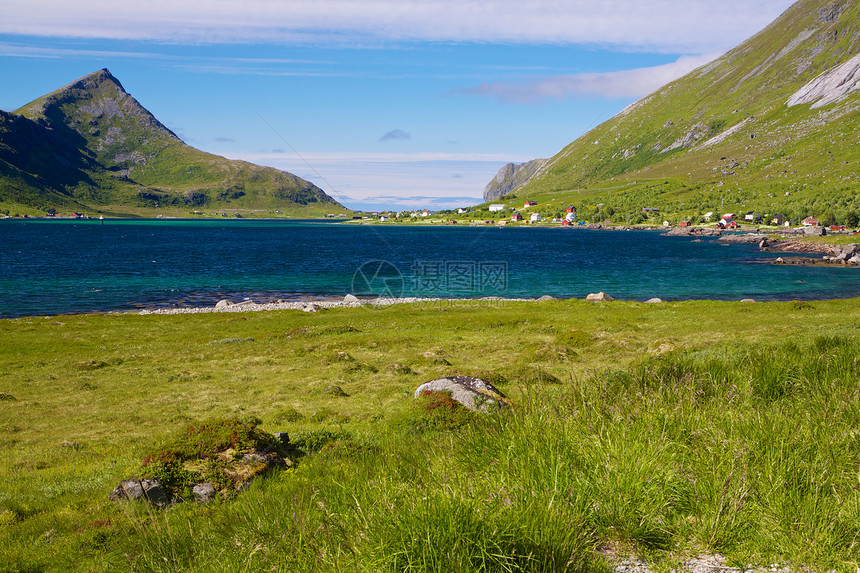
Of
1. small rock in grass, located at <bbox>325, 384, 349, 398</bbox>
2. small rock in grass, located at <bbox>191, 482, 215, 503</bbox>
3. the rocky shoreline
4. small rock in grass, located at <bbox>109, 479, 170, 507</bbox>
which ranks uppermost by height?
small rock in grass, located at <bbox>109, 479, 170, 507</bbox>

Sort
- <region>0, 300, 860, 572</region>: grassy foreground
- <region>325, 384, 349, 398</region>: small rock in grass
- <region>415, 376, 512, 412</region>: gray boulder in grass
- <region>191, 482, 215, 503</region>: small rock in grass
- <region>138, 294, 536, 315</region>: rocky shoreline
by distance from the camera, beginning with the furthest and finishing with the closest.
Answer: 1. <region>138, 294, 536, 315</region>: rocky shoreline
2. <region>325, 384, 349, 398</region>: small rock in grass
3. <region>415, 376, 512, 412</region>: gray boulder in grass
4. <region>191, 482, 215, 503</region>: small rock in grass
5. <region>0, 300, 860, 572</region>: grassy foreground

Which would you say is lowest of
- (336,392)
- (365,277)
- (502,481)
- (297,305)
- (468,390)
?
(297,305)

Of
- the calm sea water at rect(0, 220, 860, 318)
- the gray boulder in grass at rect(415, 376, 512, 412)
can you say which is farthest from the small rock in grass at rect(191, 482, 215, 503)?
the calm sea water at rect(0, 220, 860, 318)

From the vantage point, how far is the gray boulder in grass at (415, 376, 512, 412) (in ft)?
50.8

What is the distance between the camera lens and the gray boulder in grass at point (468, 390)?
15.5 m

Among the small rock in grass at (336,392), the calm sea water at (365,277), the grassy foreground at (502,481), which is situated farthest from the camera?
the calm sea water at (365,277)

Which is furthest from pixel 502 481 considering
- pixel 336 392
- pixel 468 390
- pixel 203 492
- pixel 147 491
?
pixel 336 392

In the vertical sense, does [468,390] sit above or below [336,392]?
above

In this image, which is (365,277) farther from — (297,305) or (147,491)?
(147,491)

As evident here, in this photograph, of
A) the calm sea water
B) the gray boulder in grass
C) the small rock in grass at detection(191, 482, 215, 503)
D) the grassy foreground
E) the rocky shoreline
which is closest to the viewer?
the grassy foreground

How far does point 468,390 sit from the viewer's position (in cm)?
1641

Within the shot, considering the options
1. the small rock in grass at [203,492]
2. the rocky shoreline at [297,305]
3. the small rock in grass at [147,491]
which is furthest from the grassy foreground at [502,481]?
the rocky shoreline at [297,305]

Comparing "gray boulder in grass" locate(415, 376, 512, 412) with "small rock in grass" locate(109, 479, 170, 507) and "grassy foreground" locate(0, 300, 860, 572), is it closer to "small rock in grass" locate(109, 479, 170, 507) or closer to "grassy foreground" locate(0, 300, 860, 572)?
"grassy foreground" locate(0, 300, 860, 572)

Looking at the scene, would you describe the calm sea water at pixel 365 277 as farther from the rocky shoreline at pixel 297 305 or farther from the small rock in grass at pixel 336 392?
the small rock in grass at pixel 336 392
